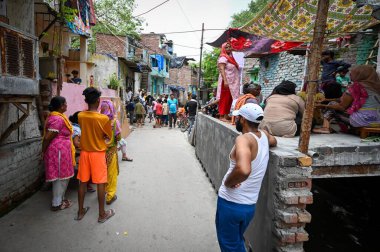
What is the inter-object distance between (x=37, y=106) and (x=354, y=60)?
7805 millimetres

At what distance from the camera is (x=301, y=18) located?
452 centimetres

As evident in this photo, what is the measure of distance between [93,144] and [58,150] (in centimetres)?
78

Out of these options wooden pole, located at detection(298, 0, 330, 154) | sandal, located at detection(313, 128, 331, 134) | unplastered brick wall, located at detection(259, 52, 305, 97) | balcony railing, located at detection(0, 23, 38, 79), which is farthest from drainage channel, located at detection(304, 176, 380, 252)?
unplastered brick wall, located at detection(259, 52, 305, 97)

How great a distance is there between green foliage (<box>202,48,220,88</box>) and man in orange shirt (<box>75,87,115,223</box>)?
25293mm

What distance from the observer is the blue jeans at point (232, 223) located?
223 cm

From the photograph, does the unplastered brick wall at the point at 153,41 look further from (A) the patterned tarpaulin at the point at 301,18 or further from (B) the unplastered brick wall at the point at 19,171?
(B) the unplastered brick wall at the point at 19,171

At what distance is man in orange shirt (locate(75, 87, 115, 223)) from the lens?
3486 mm

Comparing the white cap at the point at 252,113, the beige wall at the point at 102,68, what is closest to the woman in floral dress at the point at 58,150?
the white cap at the point at 252,113

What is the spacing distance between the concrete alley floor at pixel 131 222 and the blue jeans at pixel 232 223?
3.41 feet

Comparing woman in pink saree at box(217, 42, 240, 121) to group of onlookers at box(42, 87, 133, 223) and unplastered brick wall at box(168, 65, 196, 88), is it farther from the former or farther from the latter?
unplastered brick wall at box(168, 65, 196, 88)

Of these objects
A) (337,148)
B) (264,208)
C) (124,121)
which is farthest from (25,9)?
(124,121)

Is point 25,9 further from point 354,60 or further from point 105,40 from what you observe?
point 105,40

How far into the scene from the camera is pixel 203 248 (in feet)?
10.5

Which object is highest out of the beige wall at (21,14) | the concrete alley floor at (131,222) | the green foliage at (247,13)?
the green foliage at (247,13)
